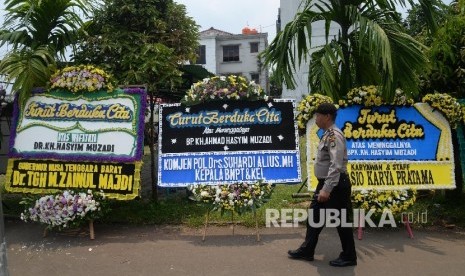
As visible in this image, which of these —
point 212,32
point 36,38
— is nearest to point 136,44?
point 36,38

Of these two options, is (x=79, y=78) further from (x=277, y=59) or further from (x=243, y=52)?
(x=243, y=52)

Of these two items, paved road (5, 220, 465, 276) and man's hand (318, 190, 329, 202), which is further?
paved road (5, 220, 465, 276)

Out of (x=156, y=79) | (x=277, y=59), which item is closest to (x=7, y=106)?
(x=156, y=79)

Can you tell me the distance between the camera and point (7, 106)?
253 inches

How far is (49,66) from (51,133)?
96cm

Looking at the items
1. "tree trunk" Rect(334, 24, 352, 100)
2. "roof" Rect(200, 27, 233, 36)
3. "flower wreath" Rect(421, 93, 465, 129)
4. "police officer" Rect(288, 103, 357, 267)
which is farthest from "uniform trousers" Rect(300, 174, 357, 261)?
"roof" Rect(200, 27, 233, 36)

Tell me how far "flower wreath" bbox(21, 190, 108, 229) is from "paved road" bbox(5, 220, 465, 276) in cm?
27

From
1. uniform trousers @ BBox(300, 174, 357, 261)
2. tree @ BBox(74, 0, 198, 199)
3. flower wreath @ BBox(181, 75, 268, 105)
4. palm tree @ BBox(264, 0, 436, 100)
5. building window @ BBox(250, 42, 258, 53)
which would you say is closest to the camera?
uniform trousers @ BBox(300, 174, 357, 261)

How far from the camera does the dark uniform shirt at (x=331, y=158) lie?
3.99 meters

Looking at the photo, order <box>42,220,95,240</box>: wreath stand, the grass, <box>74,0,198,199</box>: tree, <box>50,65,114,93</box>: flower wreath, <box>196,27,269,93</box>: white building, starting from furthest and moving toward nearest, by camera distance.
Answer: <box>196,27,269,93</box>: white building < <box>74,0,198,199</box>: tree < the grass < <box>50,65,114,93</box>: flower wreath < <box>42,220,95,240</box>: wreath stand

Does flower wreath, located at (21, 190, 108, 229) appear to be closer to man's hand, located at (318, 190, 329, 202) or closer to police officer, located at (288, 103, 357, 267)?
police officer, located at (288, 103, 357, 267)

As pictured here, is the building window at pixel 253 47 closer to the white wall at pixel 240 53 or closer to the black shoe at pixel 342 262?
the white wall at pixel 240 53

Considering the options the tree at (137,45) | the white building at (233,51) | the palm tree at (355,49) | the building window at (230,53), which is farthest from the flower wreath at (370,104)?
the building window at (230,53)

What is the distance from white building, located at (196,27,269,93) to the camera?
3562 cm
